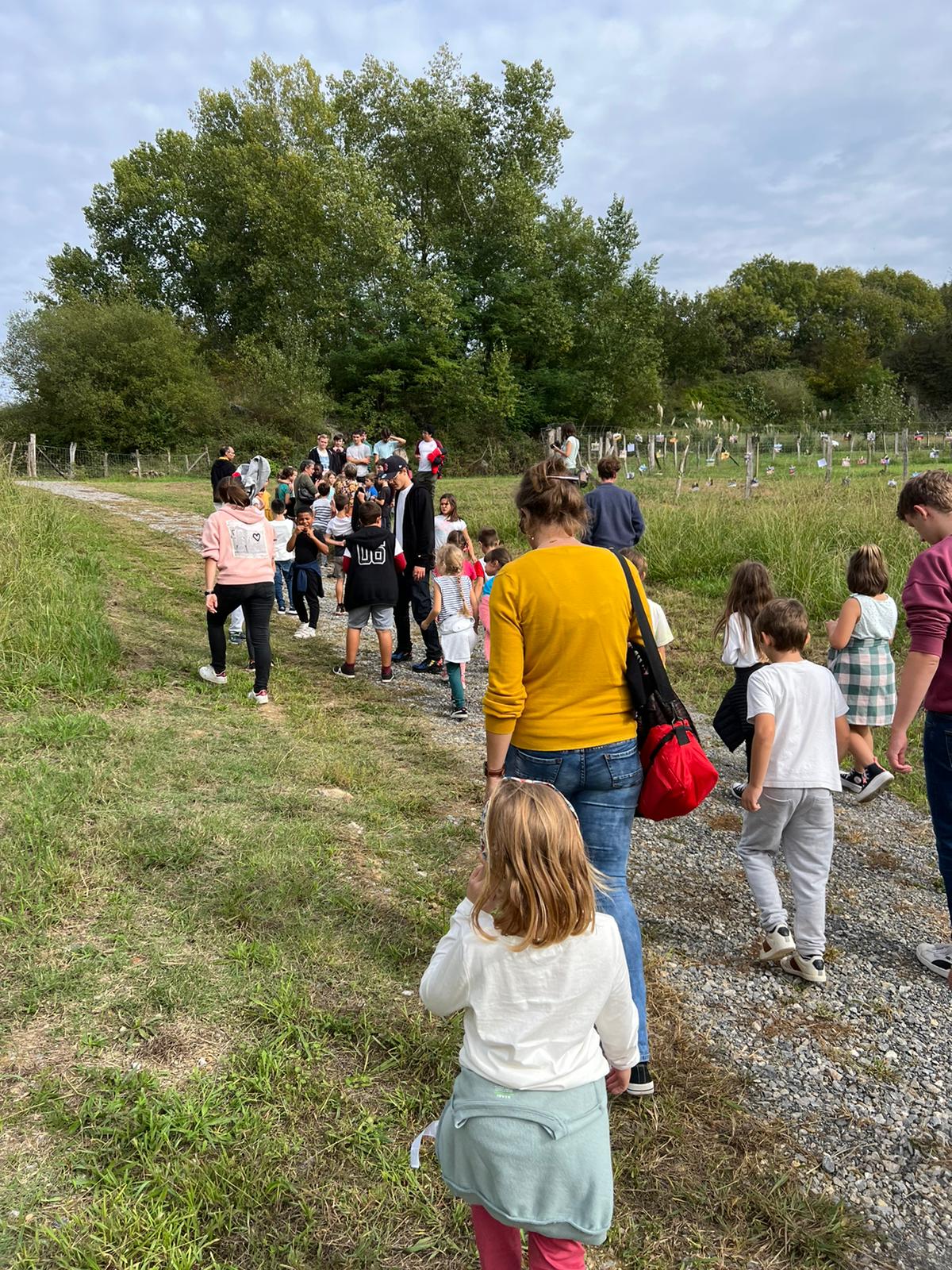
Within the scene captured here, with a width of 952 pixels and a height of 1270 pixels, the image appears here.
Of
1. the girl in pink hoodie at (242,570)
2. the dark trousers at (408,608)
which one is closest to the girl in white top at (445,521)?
the dark trousers at (408,608)

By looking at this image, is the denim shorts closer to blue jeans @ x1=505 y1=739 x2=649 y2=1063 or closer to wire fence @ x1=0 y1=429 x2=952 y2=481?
blue jeans @ x1=505 y1=739 x2=649 y2=1063

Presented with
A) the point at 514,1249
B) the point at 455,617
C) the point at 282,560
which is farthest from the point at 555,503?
the point at 282,560

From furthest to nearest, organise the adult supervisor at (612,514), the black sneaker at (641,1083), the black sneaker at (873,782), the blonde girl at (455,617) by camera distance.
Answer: the adult supervisor at (612,514) < the blonde girl at (455,617) < the black sneaker at (873,782) < the black sneaker at (641,1083)

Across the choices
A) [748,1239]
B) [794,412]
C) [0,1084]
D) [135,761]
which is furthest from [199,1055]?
[794,412]

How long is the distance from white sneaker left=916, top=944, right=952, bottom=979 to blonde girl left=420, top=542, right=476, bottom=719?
399cm

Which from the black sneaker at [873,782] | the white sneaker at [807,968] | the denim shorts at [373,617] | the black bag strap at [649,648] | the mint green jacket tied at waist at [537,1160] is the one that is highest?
the black bag strap at [649,648]

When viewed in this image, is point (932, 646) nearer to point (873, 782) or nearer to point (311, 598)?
point (873, 782)

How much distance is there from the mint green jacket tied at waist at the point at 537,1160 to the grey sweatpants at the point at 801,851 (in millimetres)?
2119

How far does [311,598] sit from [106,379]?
31.2m

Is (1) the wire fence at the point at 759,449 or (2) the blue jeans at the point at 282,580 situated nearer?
(2) the blue jeans at the point at 282,580

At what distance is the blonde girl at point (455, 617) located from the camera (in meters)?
6.99

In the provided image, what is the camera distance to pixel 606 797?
2.60 meters

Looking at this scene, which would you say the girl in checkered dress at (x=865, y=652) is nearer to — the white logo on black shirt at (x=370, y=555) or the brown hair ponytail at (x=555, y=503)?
the brown hair ponytail at (x=555, y=503)

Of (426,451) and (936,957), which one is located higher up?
(426,451)
